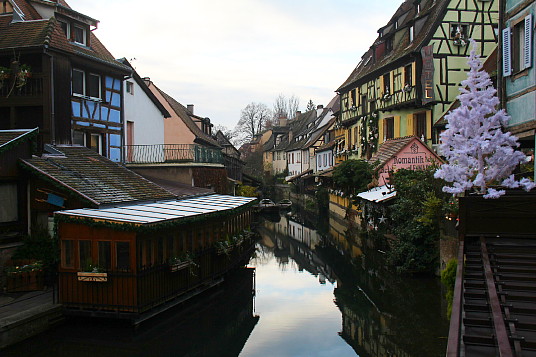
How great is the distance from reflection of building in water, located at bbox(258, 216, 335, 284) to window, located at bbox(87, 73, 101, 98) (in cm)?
1110

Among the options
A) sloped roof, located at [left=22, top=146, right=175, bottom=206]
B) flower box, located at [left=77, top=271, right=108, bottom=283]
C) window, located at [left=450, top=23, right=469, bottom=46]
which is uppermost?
window, located at [left=450, top=23, right=469, bottom=46]

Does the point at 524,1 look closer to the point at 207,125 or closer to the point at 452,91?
the point at 452,91

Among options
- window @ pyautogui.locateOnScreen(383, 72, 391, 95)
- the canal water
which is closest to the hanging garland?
window @ pyautogui.locateOnScreen(383, 72, 391, 95)

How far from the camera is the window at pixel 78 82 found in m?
18.5

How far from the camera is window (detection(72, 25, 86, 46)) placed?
19.4m

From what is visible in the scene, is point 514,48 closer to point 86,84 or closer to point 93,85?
point 86,84

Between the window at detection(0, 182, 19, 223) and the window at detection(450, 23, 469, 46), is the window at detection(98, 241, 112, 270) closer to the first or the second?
the window at detection(0, 182, 19, 223)

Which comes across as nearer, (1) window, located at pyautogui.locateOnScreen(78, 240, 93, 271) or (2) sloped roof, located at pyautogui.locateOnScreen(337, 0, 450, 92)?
(1) window, located at pyautogui.locateOnScreen(78, 240, 93, 271)

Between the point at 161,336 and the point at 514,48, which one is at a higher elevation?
the point at 514,48

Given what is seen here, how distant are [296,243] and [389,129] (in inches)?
337

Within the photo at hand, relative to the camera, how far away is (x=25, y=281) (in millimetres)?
12531

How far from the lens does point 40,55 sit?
16703 millimetres

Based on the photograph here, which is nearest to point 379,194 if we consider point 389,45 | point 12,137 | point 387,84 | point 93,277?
point 387,84

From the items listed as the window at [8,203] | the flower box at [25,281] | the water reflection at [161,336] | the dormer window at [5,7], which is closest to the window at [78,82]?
the dormer window at [5,7]
